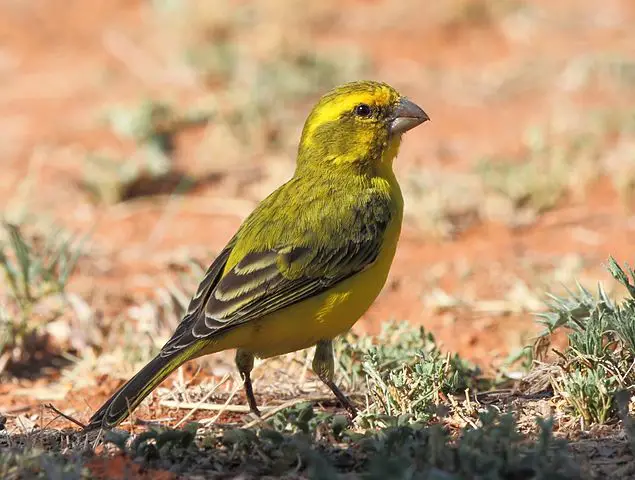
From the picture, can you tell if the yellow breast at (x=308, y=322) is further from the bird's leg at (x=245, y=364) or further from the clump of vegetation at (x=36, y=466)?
the clump of vegetation at (x=36, y=466)

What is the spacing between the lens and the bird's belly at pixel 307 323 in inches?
202

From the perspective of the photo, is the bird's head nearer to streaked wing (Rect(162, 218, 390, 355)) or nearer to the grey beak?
the grey beak

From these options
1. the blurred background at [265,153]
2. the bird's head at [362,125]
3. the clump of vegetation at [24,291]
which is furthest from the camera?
the blurred background at [265,153]

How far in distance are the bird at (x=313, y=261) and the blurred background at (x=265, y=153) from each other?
966mm

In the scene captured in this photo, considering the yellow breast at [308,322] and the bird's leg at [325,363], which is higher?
the yellow breast at [308,322]

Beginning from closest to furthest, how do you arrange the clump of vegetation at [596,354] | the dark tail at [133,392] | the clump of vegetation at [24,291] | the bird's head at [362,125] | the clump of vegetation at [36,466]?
the clump of vegetation at [36,466] → the clump of vegetation at [596,354] → the dark tail at [133,392] → the bird's head at [362,125] → the clump of vegetation at [24,291]

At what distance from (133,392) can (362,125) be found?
1854 millimetres

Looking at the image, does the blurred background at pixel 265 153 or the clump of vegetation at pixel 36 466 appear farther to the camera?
the blurred background at pixel 265 153

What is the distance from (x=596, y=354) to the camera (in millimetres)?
4730

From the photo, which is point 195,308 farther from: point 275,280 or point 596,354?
point 596,354

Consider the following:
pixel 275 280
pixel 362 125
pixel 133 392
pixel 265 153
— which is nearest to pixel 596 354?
pixel 275 280

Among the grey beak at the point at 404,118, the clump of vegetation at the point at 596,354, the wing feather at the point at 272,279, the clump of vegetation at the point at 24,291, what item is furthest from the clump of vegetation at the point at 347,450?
the clump of vegetation at the point at 24,291

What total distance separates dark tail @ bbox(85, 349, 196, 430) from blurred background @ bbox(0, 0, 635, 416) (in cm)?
107

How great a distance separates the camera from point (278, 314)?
202 inches
